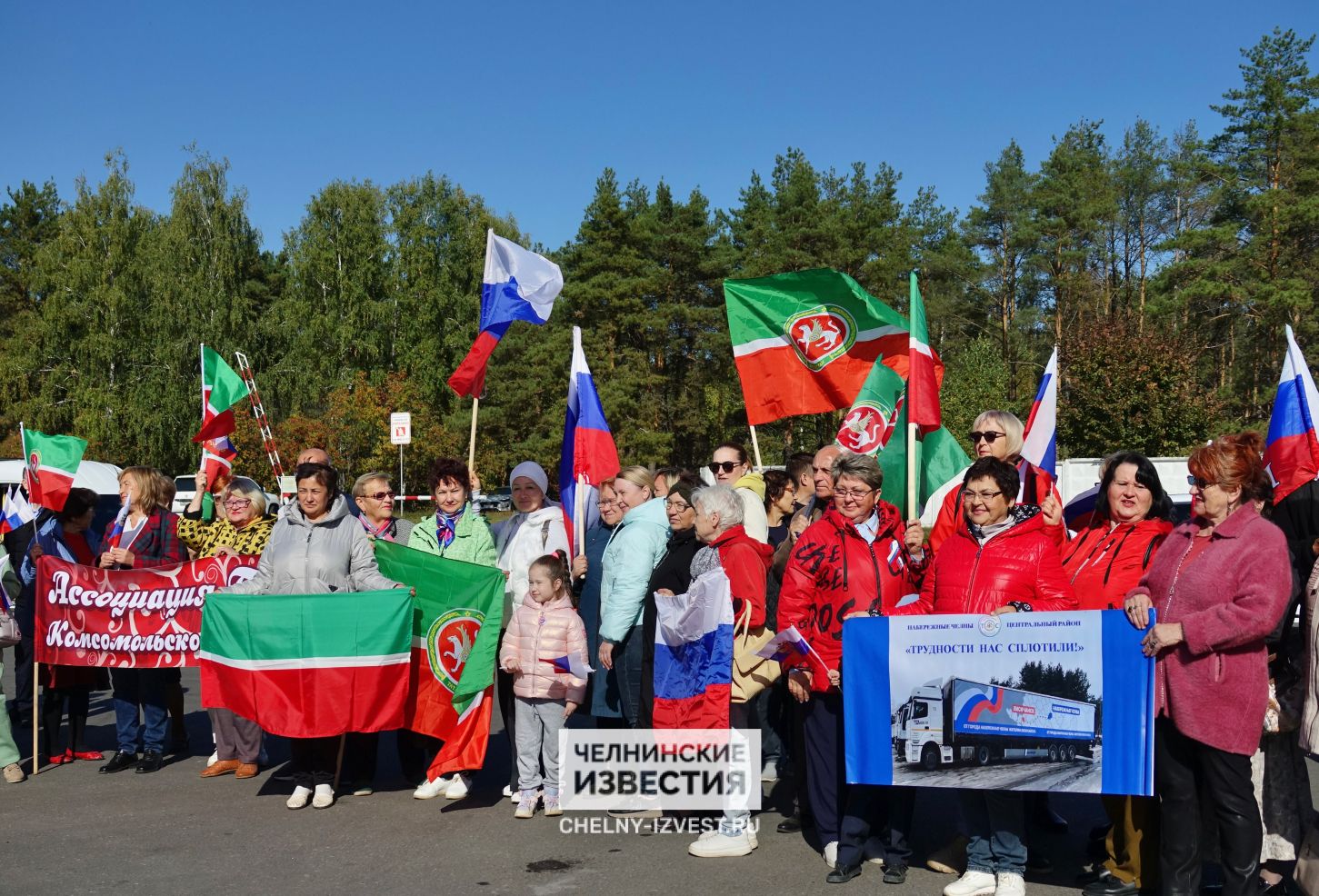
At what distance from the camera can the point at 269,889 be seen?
5.32 metres

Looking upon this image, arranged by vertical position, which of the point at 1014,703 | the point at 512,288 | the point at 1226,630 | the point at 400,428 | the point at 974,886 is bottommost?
the point at 974,886

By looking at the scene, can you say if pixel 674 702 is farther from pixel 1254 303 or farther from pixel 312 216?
pixel 312 216

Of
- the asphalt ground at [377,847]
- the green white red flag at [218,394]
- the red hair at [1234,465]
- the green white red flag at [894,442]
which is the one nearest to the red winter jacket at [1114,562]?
the red hair at [1234,465]

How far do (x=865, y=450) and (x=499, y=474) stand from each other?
3942 centimetres

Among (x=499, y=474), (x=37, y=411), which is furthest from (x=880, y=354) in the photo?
(x=37, y=411)

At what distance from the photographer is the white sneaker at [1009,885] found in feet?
16.2

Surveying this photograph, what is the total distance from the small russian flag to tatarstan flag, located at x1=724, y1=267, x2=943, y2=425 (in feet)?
7.54

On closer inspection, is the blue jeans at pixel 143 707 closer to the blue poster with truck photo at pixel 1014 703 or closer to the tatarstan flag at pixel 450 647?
the tatarstan flag at pixel 450 647

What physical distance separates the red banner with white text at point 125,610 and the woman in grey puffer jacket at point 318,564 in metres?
1.07

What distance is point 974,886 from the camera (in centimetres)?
502

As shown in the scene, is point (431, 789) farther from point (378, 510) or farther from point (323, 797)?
point (378, 510)

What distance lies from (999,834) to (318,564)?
13.4 feet

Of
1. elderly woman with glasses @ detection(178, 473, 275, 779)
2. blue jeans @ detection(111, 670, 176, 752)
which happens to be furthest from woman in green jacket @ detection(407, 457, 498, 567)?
blue jeans @ detection(111, 670, 176, 752)

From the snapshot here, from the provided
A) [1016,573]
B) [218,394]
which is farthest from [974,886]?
[218,394]
